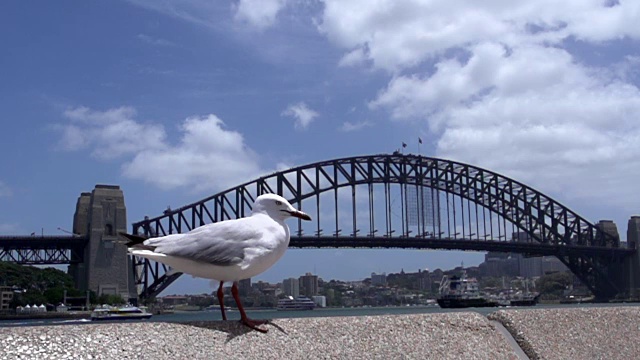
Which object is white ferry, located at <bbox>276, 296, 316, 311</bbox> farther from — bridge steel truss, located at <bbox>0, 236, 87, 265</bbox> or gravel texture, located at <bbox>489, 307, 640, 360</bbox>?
gravel texture, located at <bbox>489, 307, 640, 360</bbox>

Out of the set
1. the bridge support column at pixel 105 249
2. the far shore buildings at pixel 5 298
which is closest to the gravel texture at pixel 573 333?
the bridge support column at pixel 105 249

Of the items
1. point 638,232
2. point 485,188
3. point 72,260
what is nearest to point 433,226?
point 485,188

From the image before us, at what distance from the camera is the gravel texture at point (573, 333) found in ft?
11.9

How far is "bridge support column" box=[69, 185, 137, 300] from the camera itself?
195 ft

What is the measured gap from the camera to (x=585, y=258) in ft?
267

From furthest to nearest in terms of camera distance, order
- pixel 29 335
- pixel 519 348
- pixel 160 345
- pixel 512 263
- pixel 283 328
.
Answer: pixel 512 263 → pixel 519 348 → pixel 283 328 → pixel 160 345 → pixel 29 335

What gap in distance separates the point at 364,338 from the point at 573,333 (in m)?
1.14

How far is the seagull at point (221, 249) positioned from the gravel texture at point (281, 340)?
0.33 m

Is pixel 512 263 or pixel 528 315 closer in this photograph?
pixel 528 315

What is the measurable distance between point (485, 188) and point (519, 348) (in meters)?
80.1

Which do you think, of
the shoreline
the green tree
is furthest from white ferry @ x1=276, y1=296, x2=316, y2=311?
the green tree

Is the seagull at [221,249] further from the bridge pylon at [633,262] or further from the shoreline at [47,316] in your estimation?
the bridge pylon at [633,262]

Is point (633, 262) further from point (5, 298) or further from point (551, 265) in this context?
point (551, 265)

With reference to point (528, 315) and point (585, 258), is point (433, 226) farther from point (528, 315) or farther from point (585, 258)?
point (528, 315)
